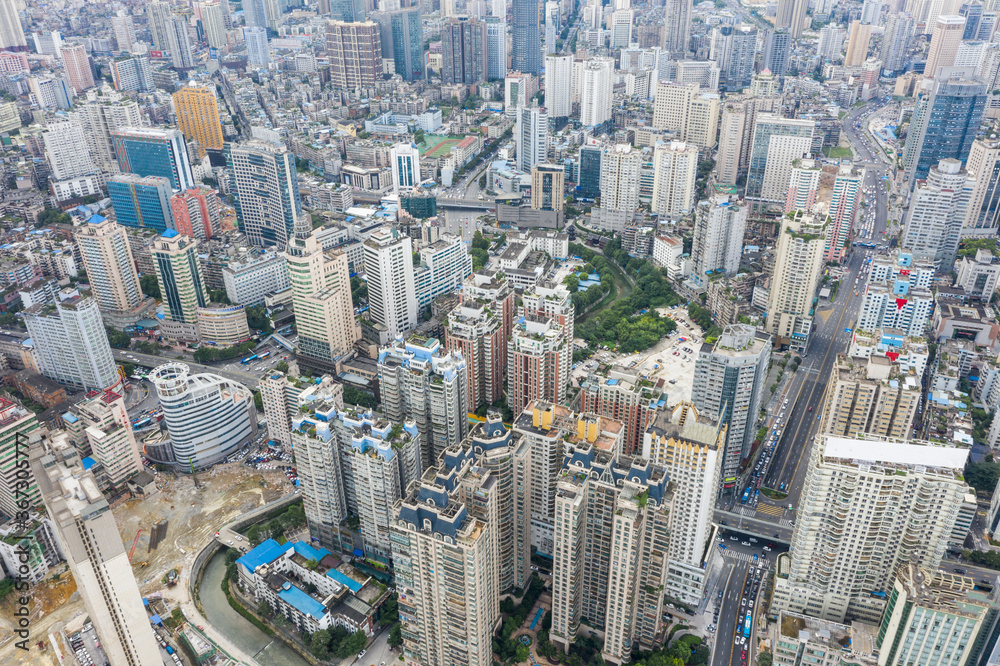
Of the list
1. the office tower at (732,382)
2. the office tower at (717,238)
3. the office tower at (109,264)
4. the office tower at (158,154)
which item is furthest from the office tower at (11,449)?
the office tower at (717,238)

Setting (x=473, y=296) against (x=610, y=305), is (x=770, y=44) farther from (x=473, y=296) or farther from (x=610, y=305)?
(x=473, y=296)

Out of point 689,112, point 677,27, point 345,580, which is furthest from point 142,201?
point 677,27

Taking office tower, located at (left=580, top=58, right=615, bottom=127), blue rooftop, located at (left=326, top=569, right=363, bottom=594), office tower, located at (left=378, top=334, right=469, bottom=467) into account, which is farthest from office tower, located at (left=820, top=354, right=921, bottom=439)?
office tower, located at (left=580, top=58, right=615, bottom=127)

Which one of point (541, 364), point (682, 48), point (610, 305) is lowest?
point (610, 305)

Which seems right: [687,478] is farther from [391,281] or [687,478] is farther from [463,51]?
[463,51]

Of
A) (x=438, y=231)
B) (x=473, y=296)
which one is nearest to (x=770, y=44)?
(x=438, y=231)

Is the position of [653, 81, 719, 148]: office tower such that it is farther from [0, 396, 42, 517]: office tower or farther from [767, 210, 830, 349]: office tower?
[0, 396, 42, 517]: office tower
